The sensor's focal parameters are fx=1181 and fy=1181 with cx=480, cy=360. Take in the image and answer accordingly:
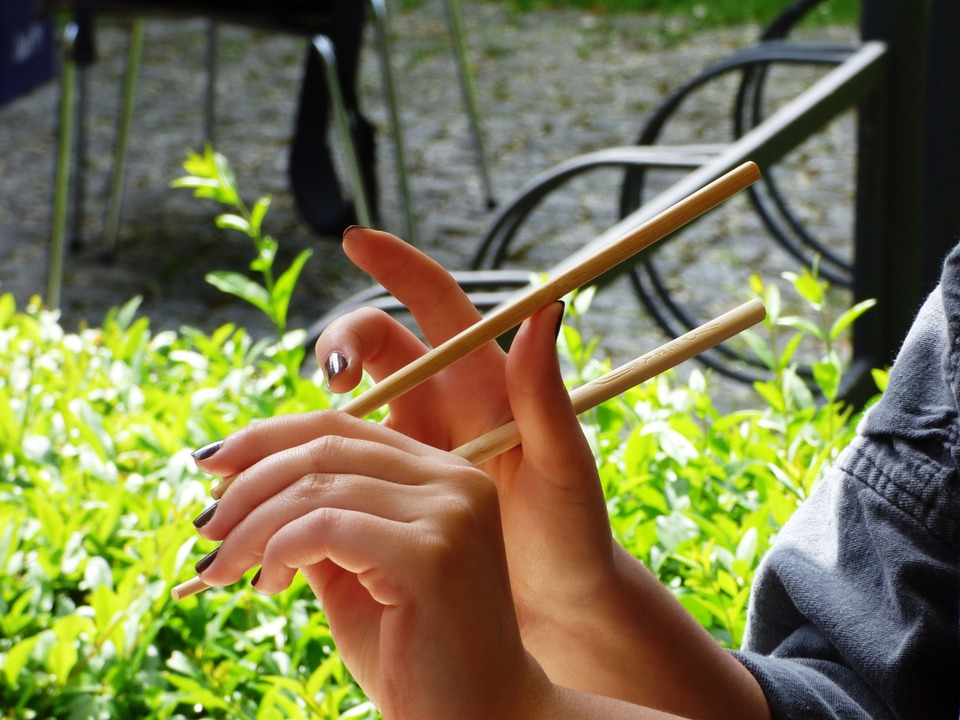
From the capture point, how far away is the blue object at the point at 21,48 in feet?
11.6

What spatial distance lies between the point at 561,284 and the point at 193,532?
0.60m

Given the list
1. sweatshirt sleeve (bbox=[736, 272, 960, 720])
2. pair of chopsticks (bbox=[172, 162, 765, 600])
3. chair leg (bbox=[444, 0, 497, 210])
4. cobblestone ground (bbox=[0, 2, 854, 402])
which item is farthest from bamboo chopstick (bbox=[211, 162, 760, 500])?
chair leg (bbox=[444, 0, 497, 210])

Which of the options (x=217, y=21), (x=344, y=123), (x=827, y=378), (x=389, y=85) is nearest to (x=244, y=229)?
(x=827, y=378)

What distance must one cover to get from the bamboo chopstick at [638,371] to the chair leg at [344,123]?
9.56 feet

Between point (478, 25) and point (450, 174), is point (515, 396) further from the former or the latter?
point (478, 25)

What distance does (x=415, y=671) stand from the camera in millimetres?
583

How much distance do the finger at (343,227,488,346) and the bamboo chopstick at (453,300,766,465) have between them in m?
0.12

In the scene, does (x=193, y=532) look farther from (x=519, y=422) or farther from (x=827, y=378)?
(x=827, y=378)

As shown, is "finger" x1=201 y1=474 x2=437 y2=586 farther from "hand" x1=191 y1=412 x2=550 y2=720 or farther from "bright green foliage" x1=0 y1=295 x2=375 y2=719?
"bright green foliage" x1=0 y1=295 x2=375 y2=719

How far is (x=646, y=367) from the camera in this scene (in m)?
0.72

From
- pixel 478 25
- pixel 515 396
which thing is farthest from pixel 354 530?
pixel 478 25

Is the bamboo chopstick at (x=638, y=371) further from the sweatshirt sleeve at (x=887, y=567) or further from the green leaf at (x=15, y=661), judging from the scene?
the green leaf at (x=15, y=661)

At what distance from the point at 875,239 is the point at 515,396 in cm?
164

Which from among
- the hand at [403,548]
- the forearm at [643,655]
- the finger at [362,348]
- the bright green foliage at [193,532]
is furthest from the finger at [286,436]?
the bright green foliage at [193,532]
